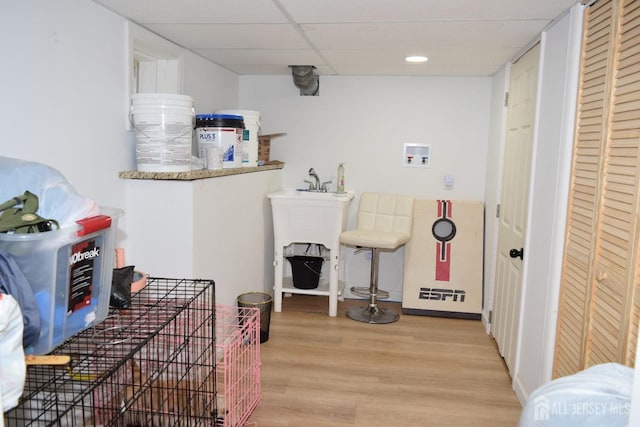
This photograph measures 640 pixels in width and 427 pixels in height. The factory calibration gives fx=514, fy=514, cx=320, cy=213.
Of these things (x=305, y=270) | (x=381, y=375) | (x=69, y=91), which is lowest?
(x=381, y=375)

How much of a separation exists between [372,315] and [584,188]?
7.89 feet

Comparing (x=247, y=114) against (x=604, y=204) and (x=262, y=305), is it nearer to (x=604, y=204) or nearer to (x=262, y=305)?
(x=262, y=305)

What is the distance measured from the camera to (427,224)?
4.42 metres

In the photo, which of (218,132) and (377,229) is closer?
(218,132)

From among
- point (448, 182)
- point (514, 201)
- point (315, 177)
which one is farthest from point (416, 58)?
point (315, 177)

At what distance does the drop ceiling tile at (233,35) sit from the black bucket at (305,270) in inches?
72.8

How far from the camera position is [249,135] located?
379cm

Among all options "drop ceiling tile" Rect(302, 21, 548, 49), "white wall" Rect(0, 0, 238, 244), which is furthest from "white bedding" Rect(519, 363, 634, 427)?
"white wall" Rect(0, 0, 238, 244)

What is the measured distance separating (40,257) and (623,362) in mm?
1765

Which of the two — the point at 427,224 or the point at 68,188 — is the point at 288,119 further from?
the point at 68,188

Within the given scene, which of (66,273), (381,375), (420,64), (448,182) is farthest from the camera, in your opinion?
(448,182)

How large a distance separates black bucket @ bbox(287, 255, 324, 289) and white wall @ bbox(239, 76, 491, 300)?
1.48 feet

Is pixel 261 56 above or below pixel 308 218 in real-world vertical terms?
above

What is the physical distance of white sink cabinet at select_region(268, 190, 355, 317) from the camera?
416 cm
